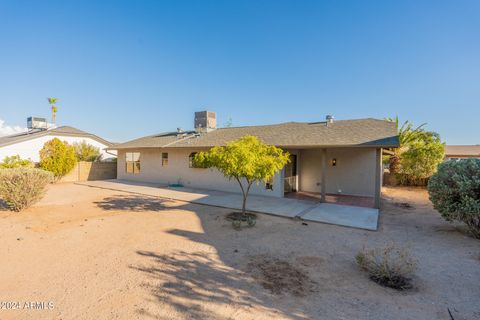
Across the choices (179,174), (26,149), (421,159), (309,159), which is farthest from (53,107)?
(421,159)

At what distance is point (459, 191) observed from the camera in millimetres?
6289

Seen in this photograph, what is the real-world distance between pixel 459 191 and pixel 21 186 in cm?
1439

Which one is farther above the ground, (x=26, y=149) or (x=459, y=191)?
(x=26, y=149)

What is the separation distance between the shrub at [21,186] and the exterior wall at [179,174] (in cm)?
746

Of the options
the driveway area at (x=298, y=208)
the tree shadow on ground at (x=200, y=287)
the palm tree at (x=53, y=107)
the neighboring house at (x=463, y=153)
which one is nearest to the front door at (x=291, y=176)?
the driveway area at (x=298, y=208)

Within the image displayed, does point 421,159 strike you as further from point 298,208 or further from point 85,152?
point 85,152

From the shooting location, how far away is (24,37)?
11.2m

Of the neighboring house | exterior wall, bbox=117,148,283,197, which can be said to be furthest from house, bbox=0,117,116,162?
the neighboring house

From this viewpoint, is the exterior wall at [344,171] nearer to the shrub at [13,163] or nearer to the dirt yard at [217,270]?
the dirt yard at [217,270]

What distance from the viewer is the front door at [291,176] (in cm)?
1259

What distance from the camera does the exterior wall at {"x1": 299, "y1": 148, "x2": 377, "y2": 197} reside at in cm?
1216

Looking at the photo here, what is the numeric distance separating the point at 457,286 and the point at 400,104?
16402 millimetres

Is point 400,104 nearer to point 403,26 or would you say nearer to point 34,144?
point 403,26

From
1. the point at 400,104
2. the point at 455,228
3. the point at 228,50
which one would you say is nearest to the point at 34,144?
the point at 228,50
